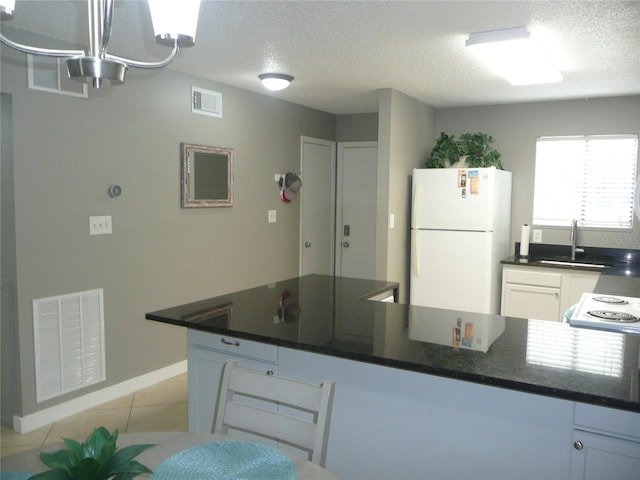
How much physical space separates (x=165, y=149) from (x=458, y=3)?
7.78 feet

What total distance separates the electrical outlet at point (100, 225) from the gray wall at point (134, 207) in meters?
0.04

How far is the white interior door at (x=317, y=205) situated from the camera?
5.65 metres

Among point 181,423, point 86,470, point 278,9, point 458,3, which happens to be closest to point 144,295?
point 181,423

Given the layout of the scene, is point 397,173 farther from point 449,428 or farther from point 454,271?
point 449,428

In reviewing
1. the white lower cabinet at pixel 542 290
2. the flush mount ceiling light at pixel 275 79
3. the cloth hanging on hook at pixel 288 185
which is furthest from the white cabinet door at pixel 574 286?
the flush mount ceiling light at pixel 275 79

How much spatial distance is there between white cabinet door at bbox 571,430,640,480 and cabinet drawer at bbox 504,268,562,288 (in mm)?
3207

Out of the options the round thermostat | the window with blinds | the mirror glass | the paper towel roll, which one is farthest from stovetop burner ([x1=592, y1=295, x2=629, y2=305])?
the round thermostat

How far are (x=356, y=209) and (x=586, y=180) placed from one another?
239cm

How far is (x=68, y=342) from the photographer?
339 cm

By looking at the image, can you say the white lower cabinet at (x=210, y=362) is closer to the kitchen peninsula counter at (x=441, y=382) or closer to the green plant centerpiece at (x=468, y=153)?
the kitchen peninsula counter at (x=441, y=382)

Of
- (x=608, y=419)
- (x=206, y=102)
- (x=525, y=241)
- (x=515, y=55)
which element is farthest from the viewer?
(x=525, y=241)

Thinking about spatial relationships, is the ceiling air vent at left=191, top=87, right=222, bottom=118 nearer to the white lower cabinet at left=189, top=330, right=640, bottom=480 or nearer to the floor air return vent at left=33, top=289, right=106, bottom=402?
the floor air return vent at left=33, top=289, right=106, bottom=402

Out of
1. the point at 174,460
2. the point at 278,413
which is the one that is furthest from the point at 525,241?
the point at 174,460

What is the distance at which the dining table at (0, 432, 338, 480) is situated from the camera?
1300 mm
